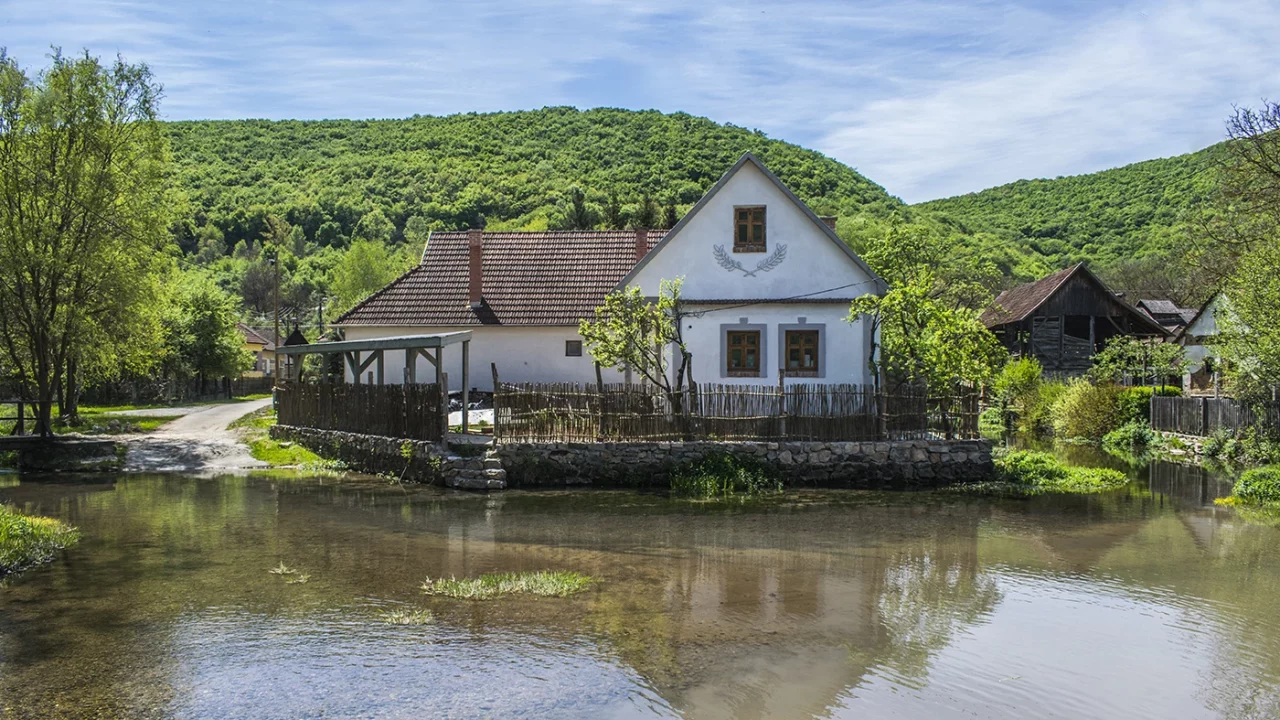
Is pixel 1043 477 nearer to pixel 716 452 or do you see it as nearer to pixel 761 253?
pixel 716 452

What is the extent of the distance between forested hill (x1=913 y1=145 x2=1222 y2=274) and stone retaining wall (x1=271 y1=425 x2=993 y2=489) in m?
55.6

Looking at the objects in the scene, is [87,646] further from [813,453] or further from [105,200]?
[105,200]

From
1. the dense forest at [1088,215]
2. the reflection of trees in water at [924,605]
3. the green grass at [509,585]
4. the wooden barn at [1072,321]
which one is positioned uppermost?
the dense forest at [1088,215]

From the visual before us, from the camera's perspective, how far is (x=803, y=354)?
83.6ft

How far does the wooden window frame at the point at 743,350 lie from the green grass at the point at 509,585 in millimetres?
13457

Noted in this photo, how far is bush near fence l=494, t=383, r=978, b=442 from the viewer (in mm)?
21938

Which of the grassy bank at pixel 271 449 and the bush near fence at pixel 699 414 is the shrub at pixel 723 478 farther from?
the grassy bank at pixel 271 449

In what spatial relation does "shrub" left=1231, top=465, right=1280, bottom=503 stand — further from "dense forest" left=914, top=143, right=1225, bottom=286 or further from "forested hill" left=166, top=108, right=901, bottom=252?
"dense forest" left=914, top=143, right=1225, bottom=286

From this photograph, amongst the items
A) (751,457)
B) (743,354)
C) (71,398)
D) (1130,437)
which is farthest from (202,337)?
(1130,437)

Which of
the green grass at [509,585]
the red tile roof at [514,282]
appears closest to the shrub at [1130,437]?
the red tile roof at [514,282]

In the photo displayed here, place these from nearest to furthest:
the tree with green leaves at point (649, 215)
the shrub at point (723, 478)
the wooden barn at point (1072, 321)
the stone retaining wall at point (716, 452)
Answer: the shrub at point (723, 478) < the stone retaining wall at point (716, 452) < the wooden barn at point (1072, 321) < the tree with green leaves at point (649, 215)

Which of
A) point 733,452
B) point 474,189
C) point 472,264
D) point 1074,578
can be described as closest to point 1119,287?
point 474,189

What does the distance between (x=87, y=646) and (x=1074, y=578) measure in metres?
11.7

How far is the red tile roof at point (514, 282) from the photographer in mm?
33625
